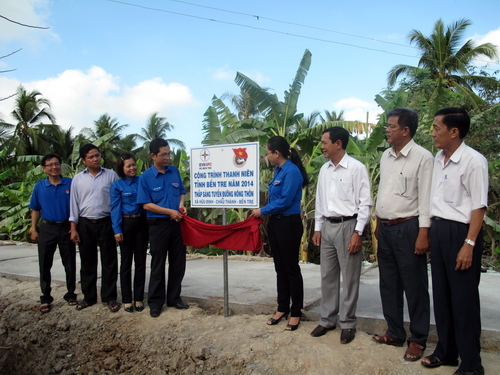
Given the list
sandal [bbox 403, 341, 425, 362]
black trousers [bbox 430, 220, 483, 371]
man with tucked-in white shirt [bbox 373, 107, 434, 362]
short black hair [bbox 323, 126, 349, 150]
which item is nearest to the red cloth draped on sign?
short black hair [bbox 323, 126, 349, 150]

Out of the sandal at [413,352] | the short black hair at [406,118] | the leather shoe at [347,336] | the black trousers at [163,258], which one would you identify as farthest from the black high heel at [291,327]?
the short black hair at [406,118]

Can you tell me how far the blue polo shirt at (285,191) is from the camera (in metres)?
3.90

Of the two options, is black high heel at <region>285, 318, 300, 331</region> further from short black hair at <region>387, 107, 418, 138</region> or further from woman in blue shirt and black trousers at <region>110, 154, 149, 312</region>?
short black hair at <region>387, 107, 418, 138</region>

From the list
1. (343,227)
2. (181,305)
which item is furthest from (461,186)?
(181,305)

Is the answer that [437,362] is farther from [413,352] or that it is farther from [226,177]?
[226,177]

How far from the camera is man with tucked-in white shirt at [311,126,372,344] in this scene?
3559mm

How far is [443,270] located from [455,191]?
0.59 meters

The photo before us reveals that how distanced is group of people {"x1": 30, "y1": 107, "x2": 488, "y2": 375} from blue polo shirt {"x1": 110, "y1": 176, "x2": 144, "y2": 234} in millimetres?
12

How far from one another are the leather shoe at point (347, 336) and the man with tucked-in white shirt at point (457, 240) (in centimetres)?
66

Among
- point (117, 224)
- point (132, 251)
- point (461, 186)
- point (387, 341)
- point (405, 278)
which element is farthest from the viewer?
point (132, 251)

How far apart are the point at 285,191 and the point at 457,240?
156 centimetres

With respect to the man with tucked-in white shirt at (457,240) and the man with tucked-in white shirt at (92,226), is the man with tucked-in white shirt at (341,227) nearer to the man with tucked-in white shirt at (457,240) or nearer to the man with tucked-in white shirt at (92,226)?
the man with tucked-in white shirt at (457,240)

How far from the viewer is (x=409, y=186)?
10.6 feet

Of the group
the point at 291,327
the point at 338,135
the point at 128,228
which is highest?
the point at 338,135
